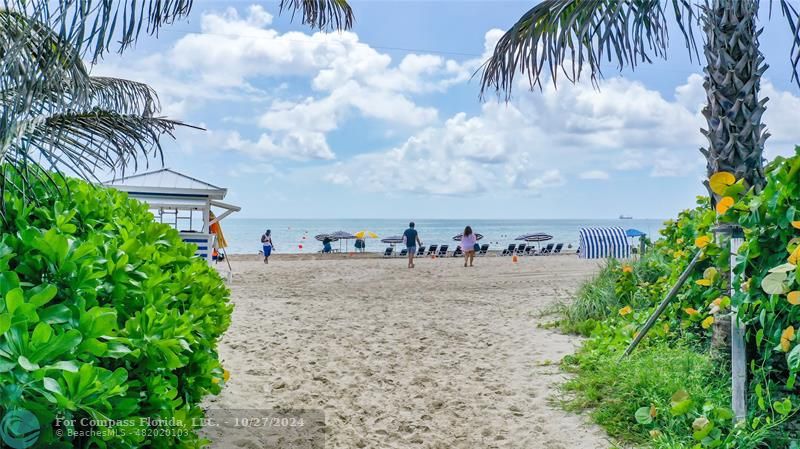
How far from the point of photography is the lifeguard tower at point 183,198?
1300cm

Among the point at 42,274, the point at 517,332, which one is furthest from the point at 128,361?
the point at 517,332

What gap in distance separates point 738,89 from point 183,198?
1226cm

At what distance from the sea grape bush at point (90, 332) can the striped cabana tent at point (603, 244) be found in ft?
67.4

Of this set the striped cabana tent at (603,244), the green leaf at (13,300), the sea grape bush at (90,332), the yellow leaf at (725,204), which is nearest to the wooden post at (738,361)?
the yellow leaf at (725,204)

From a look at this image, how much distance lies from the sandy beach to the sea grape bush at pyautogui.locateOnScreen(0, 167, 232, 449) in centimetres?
149

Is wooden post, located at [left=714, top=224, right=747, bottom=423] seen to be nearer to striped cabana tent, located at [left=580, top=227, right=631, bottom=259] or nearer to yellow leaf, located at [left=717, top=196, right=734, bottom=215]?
yellow leaf, located at [left=717, top=196, right=734, bottom=215]

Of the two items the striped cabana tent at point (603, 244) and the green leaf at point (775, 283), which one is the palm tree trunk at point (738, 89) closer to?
the green leaf at point (775, 283)

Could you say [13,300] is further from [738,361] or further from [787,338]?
[738,361]

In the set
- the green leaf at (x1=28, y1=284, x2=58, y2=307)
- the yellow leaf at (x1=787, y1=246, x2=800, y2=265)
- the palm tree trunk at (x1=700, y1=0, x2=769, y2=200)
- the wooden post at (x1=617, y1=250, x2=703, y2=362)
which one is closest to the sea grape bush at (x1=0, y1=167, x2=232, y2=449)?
the green leaf at (x1=28, y1=284, x2=58, y2=307)

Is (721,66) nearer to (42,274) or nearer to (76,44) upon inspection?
(76,44)

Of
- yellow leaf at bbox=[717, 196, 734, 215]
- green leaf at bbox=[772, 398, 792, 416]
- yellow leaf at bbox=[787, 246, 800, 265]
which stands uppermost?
yellow leaf at bbox=[717, 196, 734, 215]

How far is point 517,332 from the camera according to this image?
22.7 feet

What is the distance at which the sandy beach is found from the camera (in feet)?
12.5

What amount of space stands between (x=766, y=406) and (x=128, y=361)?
3.16 meters
